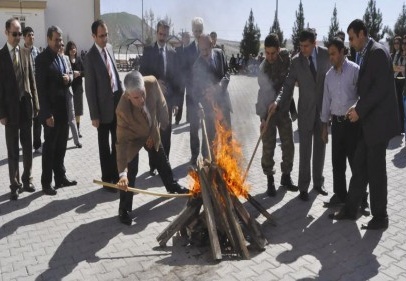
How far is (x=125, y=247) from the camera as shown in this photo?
4.25m

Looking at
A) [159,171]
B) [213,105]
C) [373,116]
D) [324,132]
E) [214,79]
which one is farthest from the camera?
[214,79]

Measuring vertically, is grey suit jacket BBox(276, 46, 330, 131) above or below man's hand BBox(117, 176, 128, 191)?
above

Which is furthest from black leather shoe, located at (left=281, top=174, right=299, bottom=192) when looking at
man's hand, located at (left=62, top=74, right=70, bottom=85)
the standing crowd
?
man's hand, located at (left=62, top=74, right=70, bottom=85)

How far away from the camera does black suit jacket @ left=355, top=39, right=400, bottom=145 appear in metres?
4.16

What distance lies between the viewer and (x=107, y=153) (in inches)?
235

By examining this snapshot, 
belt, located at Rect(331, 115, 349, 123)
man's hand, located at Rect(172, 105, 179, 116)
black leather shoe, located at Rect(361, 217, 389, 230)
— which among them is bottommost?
black leather shoe, located at Rect(361, 217, 389, 230)

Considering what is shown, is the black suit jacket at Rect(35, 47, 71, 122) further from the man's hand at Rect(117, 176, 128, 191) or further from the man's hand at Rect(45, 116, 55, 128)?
the man's hand at Rect(117, 176, 128, 191)

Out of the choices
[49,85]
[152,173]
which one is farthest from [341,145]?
Result: [49,85]

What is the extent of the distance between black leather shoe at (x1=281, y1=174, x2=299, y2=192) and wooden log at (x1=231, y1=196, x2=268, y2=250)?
69.0 inches

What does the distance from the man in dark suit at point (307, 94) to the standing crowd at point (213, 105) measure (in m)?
0.01

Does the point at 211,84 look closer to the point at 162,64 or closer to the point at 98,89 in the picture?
the point at 162,64

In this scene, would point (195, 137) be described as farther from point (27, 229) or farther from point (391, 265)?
point (391, 265)

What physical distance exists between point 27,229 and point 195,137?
3222 mm

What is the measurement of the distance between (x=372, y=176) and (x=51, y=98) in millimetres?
4158
